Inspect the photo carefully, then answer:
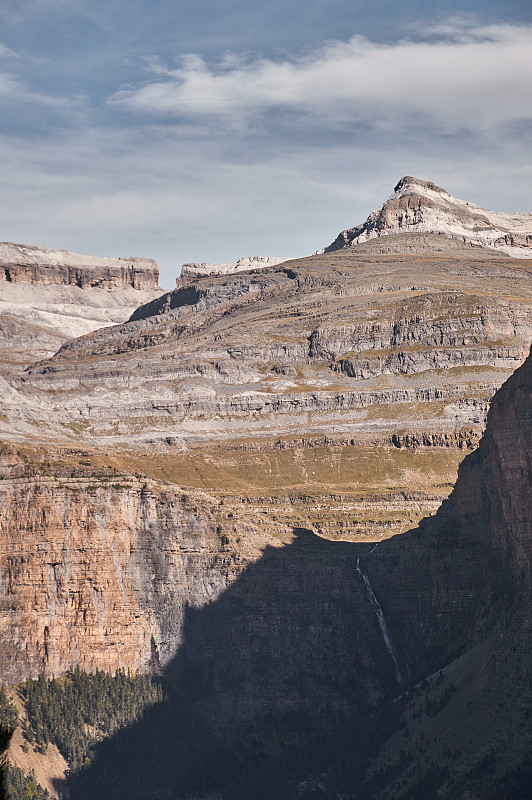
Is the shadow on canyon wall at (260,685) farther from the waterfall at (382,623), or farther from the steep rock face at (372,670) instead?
the waterfall at (382,623)

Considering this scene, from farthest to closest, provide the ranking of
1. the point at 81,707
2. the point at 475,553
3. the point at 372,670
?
the point at 372,670, the point at 475,553, the point at 81,707

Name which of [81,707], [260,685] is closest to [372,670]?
[260,685]

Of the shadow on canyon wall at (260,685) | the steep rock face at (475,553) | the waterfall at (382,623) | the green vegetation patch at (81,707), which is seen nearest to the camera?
the steep rock face at (475,553)

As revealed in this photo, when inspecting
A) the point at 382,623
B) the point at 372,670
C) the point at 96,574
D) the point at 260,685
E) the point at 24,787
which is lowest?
the point at 24,787

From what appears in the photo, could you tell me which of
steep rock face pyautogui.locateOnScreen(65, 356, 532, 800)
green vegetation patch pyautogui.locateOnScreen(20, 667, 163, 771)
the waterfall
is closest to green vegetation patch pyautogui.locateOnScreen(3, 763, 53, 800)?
Result: steep rock face pyautogui.locateOnScreen(65, 356, 532, 800)

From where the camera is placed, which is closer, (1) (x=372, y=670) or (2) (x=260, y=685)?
(2) (x=260, y=685)

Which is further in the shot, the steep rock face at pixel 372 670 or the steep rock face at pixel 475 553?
the steep rock face at pixel 475 553

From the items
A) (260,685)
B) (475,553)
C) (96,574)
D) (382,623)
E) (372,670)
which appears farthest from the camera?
(382,623)

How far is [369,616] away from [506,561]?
3457 centimetres

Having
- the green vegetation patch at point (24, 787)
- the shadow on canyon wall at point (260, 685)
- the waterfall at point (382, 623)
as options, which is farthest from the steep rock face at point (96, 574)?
the waterfall at point (382, 623)

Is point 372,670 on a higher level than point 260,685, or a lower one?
higher

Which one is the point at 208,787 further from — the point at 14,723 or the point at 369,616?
the point at 369,616

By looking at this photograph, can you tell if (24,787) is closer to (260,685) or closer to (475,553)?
(260,685)

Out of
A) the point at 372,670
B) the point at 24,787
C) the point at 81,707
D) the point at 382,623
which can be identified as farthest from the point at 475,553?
the point at 24,787
